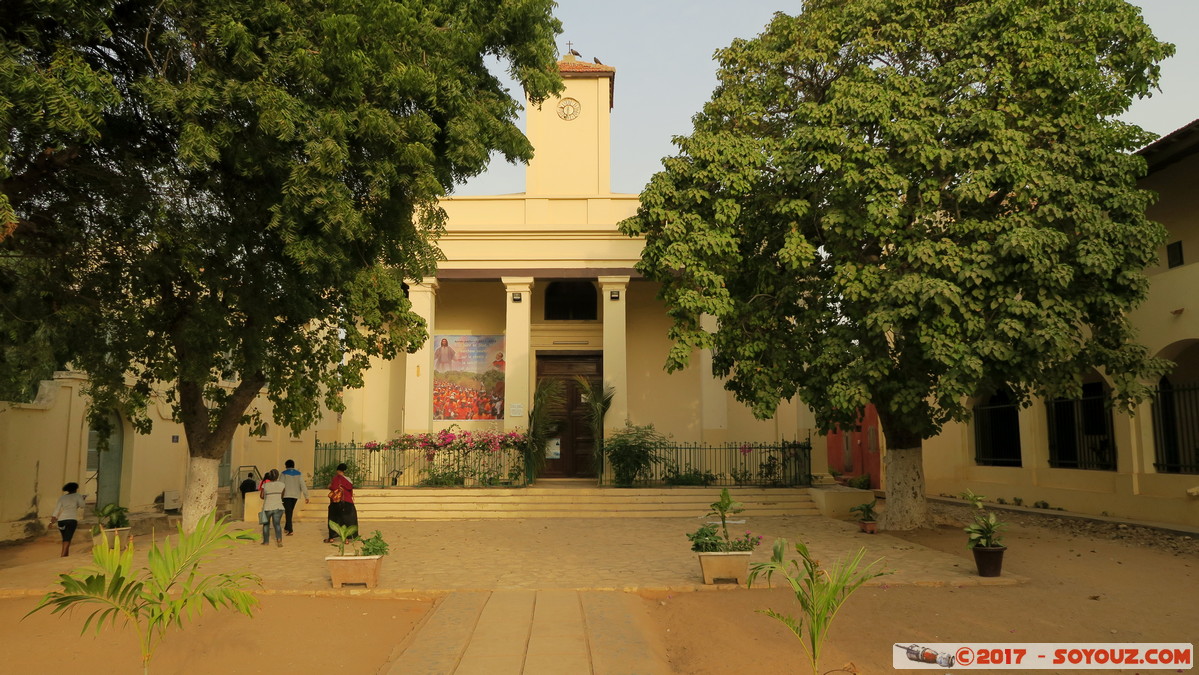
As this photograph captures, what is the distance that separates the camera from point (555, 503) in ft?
55.1

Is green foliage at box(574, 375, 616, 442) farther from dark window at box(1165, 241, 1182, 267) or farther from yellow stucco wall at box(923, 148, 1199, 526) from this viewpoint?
dark window at box(1165, 241, 1182, 267)

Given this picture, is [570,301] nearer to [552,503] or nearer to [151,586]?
[552,503]

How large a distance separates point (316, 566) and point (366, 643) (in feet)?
13.0

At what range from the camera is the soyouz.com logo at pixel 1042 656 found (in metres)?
6.17

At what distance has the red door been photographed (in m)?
23.7

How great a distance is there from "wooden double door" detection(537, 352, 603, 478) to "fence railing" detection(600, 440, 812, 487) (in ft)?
8.31

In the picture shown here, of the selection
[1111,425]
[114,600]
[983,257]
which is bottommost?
[114,600]

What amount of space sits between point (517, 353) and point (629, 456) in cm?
380

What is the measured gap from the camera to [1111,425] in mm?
15109

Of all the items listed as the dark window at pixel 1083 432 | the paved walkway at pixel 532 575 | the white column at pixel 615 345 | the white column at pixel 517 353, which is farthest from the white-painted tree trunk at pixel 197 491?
the dark window at pixel 1083 432

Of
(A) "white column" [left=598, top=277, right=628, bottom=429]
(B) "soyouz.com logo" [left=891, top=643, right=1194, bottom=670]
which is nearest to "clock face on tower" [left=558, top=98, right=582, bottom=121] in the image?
(A) "white column" [left=598, top=277, right=628, bottom=429]

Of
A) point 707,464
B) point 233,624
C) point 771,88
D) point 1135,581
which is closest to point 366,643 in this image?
point 233,624

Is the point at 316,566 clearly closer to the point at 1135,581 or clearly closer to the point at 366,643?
the point at 366,643

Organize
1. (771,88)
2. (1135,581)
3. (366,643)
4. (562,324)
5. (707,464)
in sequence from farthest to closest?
(562,324) → (707,464) → (771,88) → (1135,581) → (366,643)
